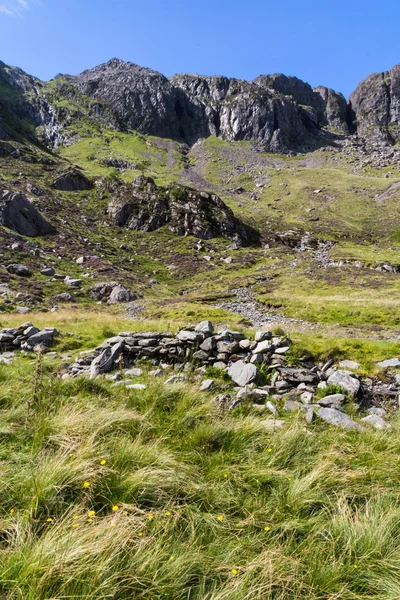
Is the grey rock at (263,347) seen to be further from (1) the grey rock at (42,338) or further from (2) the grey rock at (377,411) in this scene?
(1) the grey rock at (42,338)

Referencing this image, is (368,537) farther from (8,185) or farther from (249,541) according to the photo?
(8,185)

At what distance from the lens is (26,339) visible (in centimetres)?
1475

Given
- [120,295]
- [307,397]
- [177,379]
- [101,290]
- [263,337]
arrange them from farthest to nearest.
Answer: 1. [101,290]
2. [120,295]
3. [263,337]
4. [177,379]
5. [307,397]

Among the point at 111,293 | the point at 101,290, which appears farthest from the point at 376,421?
the point at 101,290

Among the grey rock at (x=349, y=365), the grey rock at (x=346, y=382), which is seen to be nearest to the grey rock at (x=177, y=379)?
the grey rock at (x=346, y=382)

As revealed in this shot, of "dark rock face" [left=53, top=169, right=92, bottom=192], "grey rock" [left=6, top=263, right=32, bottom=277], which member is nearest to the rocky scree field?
"grey rock" [left=6, top=263, right=32, bottom=277]

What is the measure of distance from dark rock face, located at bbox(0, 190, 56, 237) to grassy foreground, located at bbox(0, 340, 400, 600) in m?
74.8

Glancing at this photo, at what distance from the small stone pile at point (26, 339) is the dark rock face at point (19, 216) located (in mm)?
63114

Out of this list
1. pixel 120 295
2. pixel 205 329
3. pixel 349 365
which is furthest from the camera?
pixel 120 295

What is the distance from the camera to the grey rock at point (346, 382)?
8633 mm

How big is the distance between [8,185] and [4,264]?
54.9 meters

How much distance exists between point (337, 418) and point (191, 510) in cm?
453

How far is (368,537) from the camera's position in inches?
130

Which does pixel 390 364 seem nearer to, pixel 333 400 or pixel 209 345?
pixel 333 400
